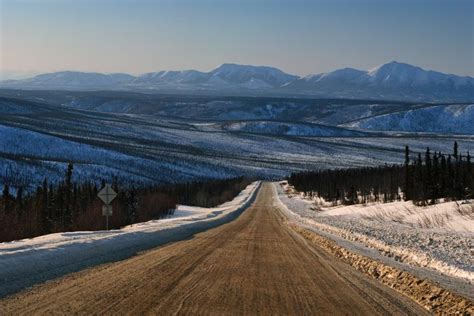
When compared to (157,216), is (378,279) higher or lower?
higher

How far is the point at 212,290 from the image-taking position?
437 inches

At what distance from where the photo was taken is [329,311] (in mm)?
9766

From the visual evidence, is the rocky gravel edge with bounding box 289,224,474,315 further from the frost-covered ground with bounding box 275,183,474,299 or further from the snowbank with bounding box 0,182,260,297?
the snowbank with bounding box 0,182,260,297

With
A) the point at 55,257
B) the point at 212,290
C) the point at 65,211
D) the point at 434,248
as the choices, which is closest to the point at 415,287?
the point at 212,290

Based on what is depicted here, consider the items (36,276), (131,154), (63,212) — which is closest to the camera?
(36,276)

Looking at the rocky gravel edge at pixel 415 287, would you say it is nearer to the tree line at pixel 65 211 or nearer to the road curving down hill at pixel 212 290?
the road curving down hill at pixel 212 290

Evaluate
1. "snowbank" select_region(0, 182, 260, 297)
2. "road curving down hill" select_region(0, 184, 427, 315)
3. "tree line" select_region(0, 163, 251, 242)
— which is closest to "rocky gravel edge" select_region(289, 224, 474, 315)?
"road curving down hill" select_region(0, 184, 427, 315)

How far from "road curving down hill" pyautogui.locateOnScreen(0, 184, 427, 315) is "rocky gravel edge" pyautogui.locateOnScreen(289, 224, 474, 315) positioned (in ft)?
1.01

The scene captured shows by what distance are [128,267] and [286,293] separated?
4279 mm

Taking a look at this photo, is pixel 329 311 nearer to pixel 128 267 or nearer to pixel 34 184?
pixel 128 267

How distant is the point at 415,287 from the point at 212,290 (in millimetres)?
4183

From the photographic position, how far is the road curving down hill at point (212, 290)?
9.43 m

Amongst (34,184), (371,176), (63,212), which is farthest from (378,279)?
(371,176)

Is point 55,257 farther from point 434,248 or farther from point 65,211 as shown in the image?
point 65,211
